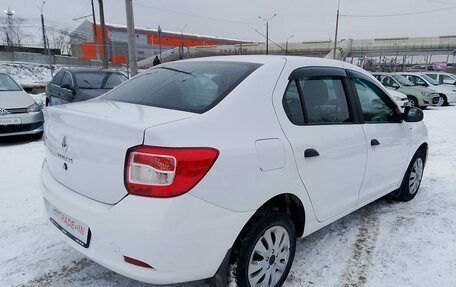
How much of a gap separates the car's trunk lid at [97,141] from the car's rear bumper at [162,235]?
0.12 m

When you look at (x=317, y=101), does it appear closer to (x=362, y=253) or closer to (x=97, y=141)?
(x=362, y=253)

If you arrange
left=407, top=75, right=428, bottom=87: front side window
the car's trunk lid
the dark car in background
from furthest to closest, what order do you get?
left=407, top=75, right=428, bottom=87: front side window
the dark car in background
the car's trunk lid

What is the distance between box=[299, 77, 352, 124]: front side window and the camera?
109 inches

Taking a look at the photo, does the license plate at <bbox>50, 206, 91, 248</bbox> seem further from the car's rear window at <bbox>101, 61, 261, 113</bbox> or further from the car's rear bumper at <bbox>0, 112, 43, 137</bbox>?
the car's rear bumper at <bbox>0, 112, 43, 137</bbox>

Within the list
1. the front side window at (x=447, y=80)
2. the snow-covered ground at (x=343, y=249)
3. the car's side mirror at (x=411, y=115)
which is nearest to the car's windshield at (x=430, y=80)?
the front side window at (x=447, y=80)

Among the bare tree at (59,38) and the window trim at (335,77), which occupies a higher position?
the bare tree at (59,38)

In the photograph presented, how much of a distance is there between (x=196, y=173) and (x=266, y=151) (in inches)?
20.5

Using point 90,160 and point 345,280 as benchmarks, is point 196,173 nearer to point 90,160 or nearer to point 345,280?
point 90,160

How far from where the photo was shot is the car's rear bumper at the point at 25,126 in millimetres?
6988

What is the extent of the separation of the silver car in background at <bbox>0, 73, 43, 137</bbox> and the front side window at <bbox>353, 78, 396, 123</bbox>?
6480 mm

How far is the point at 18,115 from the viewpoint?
711 cm

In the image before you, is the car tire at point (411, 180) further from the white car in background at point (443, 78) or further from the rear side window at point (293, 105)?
the white car in background at point (443, 78)

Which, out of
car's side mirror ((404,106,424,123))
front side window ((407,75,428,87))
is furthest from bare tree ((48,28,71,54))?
car's side mirror ((404,106,424,123))

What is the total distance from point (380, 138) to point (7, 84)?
27.0ft
